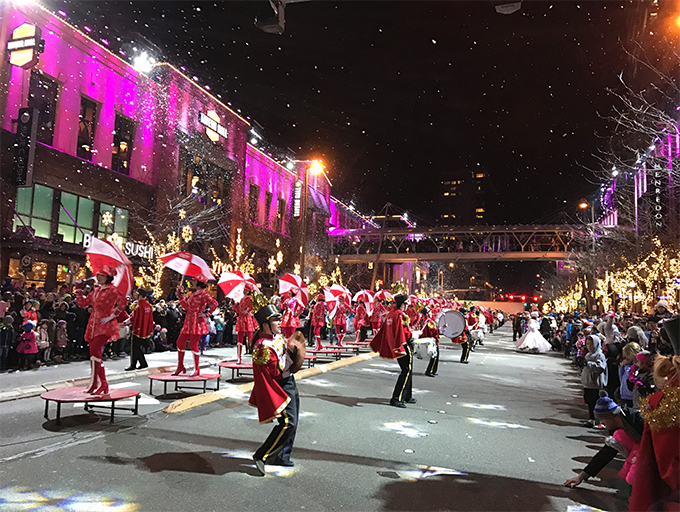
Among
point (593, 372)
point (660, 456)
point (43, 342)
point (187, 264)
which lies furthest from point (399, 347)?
point (43, 342)

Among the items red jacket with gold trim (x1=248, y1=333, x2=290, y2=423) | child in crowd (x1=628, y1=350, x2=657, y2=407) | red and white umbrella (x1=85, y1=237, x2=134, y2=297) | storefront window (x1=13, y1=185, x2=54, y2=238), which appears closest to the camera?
red jacket with gold trim (x1=248, y1=333, x2=290, y2=423)

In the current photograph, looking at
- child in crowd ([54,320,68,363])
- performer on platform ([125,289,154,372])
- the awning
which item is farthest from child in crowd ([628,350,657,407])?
the awning

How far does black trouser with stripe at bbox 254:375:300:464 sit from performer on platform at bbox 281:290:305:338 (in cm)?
986

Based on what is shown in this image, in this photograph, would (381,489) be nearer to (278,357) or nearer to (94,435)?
(278,357)

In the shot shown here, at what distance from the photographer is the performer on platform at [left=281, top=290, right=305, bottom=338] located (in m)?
15.8

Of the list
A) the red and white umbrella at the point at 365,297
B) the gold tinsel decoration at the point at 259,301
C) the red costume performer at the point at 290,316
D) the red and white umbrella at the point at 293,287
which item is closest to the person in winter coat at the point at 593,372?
the gold tinsel decoration at the point at 259,301

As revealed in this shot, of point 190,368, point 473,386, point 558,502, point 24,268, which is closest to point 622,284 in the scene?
point 473,386

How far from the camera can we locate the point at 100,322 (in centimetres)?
798

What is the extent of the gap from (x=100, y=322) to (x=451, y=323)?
35.8 feet

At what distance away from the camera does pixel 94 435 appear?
674 centimetres

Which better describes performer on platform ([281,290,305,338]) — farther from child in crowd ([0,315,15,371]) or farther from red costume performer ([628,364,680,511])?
red costume performer ([628,364,680,511])

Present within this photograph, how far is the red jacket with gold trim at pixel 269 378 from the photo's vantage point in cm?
545

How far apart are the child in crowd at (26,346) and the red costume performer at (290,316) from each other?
6671 mm

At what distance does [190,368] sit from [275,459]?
8.44 metres
